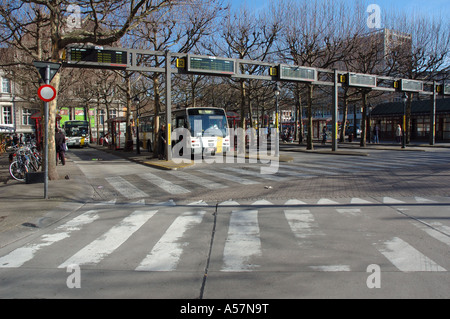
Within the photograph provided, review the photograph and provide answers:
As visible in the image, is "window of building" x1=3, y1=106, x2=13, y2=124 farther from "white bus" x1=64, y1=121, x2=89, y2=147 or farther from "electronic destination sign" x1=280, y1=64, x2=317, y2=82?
"electronic destination sign" x1=280, y1=64, x2=317, y2=82

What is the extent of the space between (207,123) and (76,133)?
2670 centimetres

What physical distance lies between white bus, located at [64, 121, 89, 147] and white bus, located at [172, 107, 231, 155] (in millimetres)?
24070

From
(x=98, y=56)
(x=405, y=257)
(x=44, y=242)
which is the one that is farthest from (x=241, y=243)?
(x=98, y=56)

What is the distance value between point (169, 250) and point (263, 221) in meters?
2.20

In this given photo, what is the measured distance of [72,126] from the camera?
4253 cm

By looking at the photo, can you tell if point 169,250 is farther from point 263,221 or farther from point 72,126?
point 72,126

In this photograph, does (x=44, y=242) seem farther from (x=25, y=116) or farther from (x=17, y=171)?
(x=25, y=116)

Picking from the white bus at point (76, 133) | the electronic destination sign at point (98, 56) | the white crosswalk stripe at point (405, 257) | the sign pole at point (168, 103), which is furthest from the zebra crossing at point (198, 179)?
the white bus at point (76, 133)

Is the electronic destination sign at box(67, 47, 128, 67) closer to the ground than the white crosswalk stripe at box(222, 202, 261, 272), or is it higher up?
higher up

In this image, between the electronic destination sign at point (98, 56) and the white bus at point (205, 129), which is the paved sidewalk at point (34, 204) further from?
the white bus at point (205, 129)

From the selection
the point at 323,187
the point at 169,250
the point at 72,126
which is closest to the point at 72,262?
the point at 169,250

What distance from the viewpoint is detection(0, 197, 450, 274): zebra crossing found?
4594 mm

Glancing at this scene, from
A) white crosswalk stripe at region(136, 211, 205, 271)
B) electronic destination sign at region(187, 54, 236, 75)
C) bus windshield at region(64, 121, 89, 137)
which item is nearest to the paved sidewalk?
white crosswalk stripe at region(136, 211, 205, 271)

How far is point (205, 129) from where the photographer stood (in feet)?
68.4
